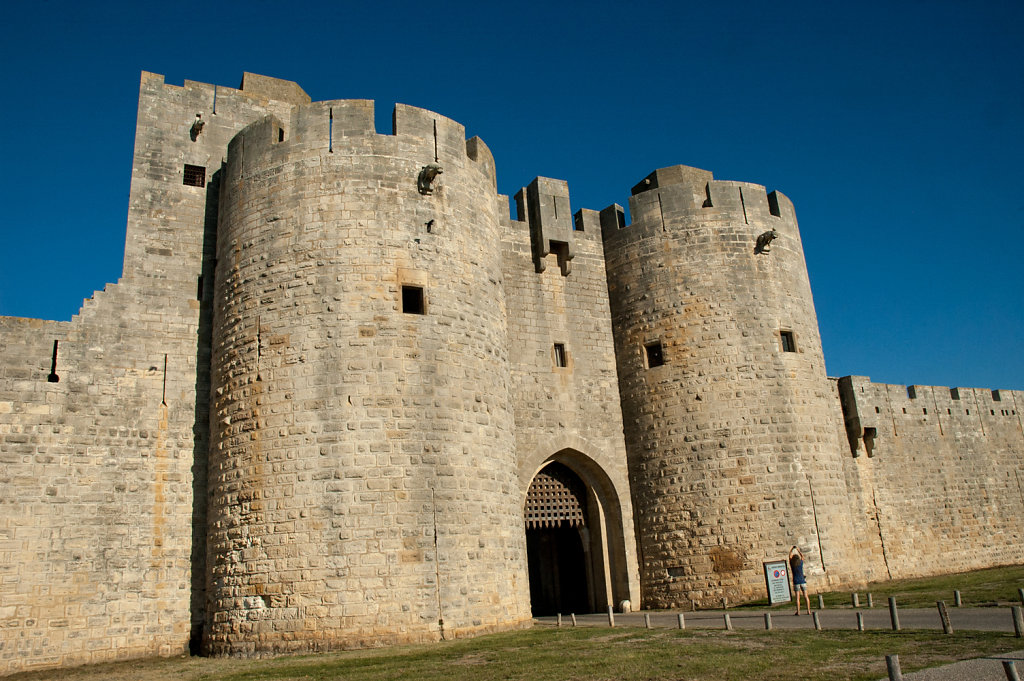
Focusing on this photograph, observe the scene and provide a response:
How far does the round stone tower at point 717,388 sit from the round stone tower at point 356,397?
3710 mm

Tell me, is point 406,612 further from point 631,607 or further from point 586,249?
point 586,249

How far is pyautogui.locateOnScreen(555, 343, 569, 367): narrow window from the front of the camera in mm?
16391

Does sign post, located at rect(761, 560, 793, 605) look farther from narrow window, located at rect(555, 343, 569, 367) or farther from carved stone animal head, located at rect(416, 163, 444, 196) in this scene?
carved stone animal head, located at rect(416, 163, 444, 196)

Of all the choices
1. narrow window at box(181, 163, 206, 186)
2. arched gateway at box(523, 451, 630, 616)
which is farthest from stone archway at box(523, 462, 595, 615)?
narrow window at box(181, 163, 206, 186)

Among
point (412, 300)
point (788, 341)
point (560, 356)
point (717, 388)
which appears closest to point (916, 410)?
point (788, 341)

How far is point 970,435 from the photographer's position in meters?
22.0

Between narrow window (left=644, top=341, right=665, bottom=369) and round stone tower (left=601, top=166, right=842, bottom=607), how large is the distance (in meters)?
0.02

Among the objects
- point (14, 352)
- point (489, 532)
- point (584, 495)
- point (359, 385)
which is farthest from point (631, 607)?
point (14, 352)

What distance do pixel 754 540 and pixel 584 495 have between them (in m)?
3.51

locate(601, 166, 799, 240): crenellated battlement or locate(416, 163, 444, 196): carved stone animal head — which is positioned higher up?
locate(601, 166, 799, 240): crenellated battlement

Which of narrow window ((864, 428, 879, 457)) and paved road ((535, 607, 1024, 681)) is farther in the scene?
narrow window ((864, 428, 879, 457))

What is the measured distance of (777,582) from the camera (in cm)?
1387

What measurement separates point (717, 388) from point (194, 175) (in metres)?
11.2

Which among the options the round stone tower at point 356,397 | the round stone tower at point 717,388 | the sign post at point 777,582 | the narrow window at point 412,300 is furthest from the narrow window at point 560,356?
the sign post at point 777,582
